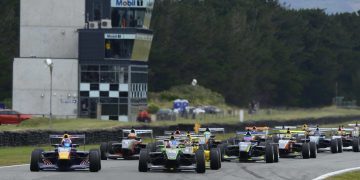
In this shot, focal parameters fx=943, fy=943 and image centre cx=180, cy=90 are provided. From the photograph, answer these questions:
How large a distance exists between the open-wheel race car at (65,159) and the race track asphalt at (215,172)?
1.03 feet

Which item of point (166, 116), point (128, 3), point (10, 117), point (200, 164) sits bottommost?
point (200, 164)

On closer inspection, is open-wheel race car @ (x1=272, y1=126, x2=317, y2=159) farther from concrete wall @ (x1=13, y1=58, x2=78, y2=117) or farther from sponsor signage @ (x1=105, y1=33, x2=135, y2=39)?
sponsor signage @ (x1=105, y1=33, x2=135, y2=39)

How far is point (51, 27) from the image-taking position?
7544cm

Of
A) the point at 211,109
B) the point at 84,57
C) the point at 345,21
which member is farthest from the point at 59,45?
the point at 345,21

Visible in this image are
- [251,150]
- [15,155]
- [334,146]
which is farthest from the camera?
[334,146]

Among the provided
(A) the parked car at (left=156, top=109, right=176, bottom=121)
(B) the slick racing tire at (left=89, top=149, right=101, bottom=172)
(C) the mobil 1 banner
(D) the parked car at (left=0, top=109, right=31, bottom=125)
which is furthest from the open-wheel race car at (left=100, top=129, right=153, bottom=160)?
(C) the mobil 1 banner

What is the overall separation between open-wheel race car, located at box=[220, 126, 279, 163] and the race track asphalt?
0.40 m

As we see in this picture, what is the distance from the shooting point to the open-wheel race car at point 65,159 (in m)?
26.7

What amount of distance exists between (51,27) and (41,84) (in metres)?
5.49

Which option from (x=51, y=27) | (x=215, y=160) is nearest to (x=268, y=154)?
(x=215, y=160)

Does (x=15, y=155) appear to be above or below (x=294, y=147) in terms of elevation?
below

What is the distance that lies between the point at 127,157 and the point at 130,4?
40.7 m

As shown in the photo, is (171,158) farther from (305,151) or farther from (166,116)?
(166,116)

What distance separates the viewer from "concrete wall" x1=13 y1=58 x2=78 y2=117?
237 feet
